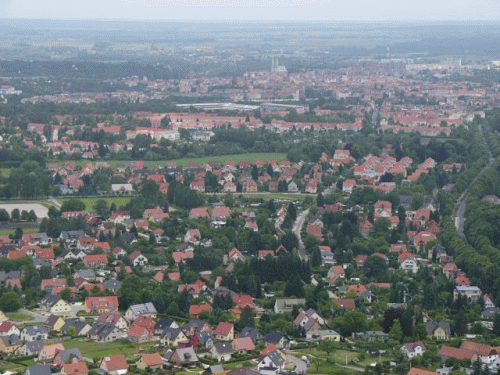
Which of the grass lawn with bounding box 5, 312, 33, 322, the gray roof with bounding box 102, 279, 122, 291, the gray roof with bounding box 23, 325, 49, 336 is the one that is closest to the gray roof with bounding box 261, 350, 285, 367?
the gray roof with bounding box 23, 325, 49, 336

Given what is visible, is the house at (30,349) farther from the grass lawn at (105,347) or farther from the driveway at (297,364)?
the driveway at (297,364)

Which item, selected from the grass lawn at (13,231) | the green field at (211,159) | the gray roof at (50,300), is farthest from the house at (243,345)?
the green field at (211,159)

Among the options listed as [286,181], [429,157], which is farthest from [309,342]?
[429,157]

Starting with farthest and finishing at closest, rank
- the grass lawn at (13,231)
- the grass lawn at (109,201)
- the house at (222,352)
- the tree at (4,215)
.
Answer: the grass lawn at (109,201) → the tree at (4,215) → the grass lawn at (13,231) → the house at (222,352)

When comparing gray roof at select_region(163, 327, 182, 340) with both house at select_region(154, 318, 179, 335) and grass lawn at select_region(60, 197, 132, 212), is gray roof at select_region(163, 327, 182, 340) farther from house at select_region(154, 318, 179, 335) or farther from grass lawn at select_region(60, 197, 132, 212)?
grass lawn at select_region(60, 197, 132, 212)

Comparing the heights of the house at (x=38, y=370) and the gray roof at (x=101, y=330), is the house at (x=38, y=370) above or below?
above

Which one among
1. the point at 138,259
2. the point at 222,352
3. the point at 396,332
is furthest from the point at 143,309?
the point at 138,259
